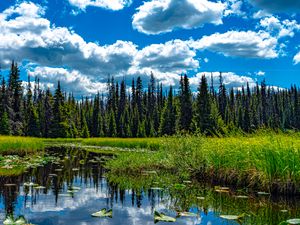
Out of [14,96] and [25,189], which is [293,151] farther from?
[14,96]

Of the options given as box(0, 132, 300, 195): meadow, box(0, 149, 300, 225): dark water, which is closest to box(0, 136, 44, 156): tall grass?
box(0, 132, 300, 195): meadow

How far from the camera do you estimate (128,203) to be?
10.0 m

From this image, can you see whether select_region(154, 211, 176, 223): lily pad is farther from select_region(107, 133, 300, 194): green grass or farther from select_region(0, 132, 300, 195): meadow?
select_region(107, 133, 300, 194): green grass

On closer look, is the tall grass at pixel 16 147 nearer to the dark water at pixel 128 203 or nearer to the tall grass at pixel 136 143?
the tall grass at pixel 136 143

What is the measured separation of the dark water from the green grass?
2.84ft

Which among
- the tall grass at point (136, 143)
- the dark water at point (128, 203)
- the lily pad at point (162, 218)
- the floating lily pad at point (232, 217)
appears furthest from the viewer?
the tall grass at point (136, 143)

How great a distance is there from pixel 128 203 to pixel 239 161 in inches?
175

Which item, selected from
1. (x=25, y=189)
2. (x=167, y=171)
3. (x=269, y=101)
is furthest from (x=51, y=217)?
(x=269, y=101)

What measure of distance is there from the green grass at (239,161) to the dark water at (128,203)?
2.84ft

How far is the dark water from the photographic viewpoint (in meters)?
8.25

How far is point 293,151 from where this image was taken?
1126cm

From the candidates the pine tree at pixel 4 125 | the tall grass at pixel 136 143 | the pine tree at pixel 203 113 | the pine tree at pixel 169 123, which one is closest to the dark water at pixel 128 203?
the tall grass at pixel 136 143

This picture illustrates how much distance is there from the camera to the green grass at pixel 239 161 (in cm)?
1098

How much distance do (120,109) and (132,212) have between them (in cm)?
7885
